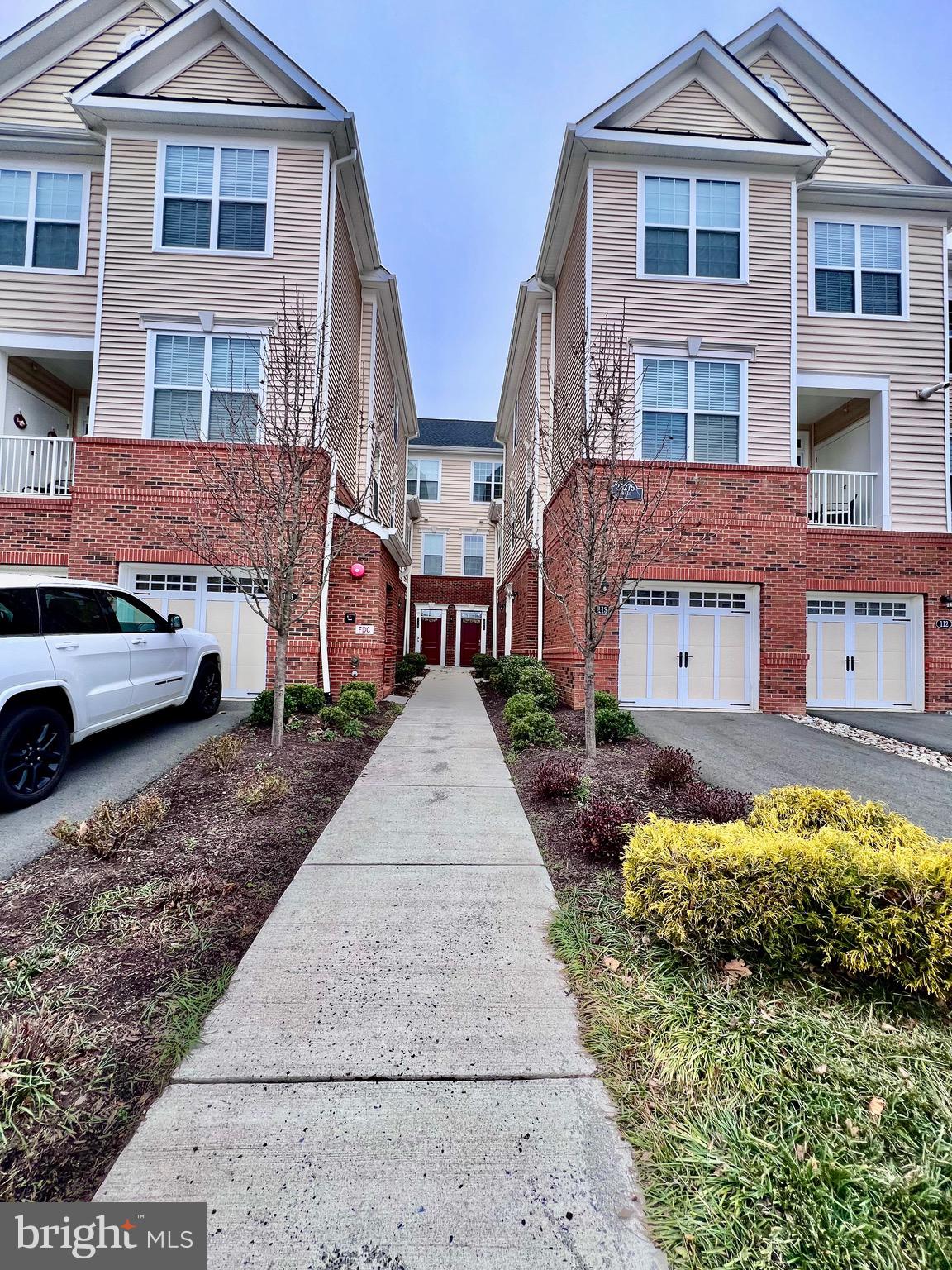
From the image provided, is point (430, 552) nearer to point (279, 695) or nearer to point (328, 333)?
point (328, 333)

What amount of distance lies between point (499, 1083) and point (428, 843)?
2.06 meters

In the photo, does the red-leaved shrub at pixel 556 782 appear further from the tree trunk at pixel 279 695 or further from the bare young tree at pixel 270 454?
the bare young tree at pixel 270 454

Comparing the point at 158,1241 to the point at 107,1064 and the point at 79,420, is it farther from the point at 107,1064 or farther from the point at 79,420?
the point at 79,420

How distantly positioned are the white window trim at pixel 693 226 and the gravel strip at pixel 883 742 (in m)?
7.53

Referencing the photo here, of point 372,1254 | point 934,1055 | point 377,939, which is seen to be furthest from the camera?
point 377,939

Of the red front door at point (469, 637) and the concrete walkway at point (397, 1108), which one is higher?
the red front door at point (469, 637)

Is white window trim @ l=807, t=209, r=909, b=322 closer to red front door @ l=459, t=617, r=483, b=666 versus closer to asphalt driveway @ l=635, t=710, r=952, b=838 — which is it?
asphalt driveway @ l=635, t=710, r=952, b=838

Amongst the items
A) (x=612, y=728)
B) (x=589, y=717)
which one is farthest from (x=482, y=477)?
(x=589, y=717)

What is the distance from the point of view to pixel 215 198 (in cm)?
908

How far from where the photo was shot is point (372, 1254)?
1348mm

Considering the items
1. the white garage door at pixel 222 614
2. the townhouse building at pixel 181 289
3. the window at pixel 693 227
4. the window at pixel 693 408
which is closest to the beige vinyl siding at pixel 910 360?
the window at pixel 693 227

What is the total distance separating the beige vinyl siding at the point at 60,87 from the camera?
32.8ft

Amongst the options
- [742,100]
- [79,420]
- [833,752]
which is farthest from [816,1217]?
[79,420]

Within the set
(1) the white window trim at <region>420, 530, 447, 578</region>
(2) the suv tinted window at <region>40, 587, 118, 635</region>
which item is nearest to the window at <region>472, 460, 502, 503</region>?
(1) the white window trim at <region>420, 530, 447, 578</region>
